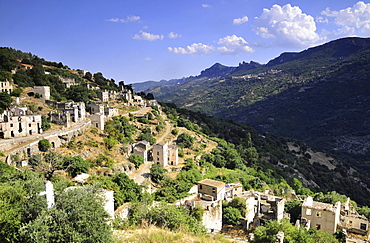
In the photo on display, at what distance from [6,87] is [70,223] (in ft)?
115

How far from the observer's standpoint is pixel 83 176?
2319cm

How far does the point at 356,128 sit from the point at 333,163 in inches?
1357

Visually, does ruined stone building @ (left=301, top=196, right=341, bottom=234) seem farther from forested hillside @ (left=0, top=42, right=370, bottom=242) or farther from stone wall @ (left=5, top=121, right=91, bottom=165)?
stone wall @ (left=5, top=121, right=91, bottom=165)

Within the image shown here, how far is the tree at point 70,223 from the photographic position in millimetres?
8656

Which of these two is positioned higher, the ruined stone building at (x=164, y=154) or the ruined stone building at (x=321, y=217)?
the ruined stone building at (x=164, y=154)

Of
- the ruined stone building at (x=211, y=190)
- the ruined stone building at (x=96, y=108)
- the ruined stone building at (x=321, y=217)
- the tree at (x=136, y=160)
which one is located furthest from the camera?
the ruined stone building at (x=96, y=108)

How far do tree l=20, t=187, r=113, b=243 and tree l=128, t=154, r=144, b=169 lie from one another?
21.2 metres

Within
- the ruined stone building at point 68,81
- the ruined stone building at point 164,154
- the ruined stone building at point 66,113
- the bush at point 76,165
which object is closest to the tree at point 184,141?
the ruined stone building at point 164,154

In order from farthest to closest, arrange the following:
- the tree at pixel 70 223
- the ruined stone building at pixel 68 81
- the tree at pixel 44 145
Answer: the ruined stone building at pixel 68 81 < the tree at pixel 44 145 < the tree at pixel 70 223

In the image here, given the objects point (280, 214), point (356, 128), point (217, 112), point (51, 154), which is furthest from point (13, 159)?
point (217, 112)

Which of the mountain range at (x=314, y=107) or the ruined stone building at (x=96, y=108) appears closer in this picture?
the ruined stone building at (x=96, y=108)

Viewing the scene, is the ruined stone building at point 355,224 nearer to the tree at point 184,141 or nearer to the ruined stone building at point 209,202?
the ruined stone building at point 209,202

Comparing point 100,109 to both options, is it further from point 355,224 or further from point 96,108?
point 355,224

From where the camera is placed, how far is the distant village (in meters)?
20.0
